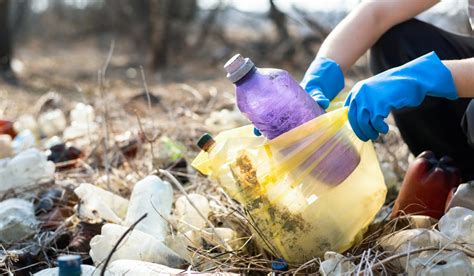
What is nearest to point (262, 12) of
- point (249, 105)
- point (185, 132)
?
point (185, 132)

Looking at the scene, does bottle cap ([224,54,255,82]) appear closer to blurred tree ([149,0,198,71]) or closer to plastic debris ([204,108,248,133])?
plastic debris ([204,108,248,133])

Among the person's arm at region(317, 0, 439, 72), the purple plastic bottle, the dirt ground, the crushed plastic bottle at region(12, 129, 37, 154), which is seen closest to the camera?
the purple plastic bottle

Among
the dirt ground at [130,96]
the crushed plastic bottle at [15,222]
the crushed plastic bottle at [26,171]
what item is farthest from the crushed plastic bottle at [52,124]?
the crushed plastic bottle at [15,222]

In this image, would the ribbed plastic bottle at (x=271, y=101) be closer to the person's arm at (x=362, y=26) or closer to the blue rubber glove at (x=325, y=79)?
the blue rubber glove at (x=325, y=79)

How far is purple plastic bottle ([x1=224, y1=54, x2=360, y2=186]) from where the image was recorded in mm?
1604

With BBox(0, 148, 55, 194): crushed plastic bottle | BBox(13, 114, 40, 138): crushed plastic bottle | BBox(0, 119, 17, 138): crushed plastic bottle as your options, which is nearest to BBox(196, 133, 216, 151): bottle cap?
BBox(0, 148, 55, 194): crushed plastic bottle

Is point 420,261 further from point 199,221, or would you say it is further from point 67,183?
point 67,183

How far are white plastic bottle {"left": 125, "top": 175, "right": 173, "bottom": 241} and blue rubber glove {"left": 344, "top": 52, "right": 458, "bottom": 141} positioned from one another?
21.5 inches

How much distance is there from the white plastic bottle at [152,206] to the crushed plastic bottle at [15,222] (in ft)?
1.00

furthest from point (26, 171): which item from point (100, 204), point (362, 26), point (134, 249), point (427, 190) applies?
point (427, 190)

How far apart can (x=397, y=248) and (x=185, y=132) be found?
1362mm

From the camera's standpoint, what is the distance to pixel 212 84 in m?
5.67

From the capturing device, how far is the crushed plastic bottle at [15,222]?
6.55ft

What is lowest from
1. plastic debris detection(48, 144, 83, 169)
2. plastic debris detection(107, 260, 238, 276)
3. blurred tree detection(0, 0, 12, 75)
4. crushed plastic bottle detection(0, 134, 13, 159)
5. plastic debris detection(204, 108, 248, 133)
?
blurred tree detection(0, 0, 12, 75)
